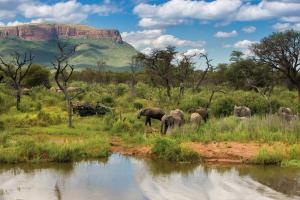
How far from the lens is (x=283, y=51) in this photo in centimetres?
4203

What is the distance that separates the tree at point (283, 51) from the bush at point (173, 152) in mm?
25150

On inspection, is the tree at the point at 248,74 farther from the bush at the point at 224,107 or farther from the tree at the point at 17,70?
the tree at the point at 17,70

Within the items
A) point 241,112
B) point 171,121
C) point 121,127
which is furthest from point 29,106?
point 241,112

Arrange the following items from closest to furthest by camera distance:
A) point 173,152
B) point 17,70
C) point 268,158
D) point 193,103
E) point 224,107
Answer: point 268,158 → point 173,152 → point 224,107 → point 193,103 → point 17,70

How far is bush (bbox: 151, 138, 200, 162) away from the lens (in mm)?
18328

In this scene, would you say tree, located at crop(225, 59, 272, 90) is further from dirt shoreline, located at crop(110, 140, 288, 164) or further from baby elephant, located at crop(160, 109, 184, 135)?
dirt shoreline, located at crop(110, 140, 288, 164)

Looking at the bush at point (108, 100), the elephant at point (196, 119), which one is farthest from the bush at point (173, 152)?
the bush at point (108, 100)

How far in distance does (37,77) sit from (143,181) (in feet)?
154

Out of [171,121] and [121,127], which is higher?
[171,121]

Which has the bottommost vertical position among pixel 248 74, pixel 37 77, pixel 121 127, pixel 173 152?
pixel 173 152

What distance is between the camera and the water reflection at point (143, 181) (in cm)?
1346

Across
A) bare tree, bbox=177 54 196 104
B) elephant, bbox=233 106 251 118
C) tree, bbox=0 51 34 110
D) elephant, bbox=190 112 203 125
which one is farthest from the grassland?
bare tree, bbox=177 54 196 104

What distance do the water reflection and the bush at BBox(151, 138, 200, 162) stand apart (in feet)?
1.97

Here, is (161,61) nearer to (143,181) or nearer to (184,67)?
(184,67)
